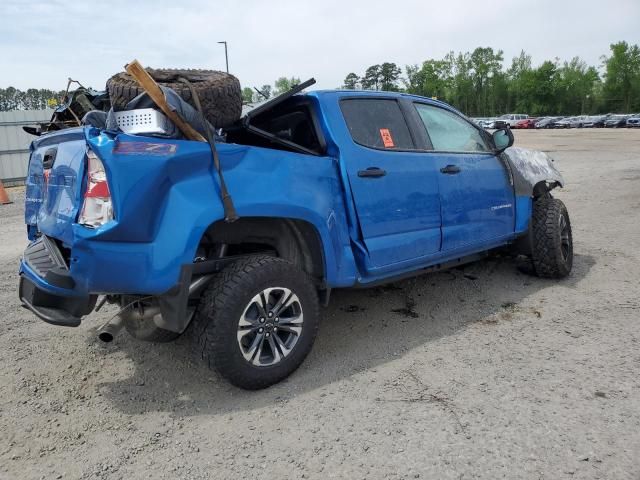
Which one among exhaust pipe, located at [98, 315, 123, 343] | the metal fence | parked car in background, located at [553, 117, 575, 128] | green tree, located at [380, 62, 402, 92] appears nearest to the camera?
exhaust pipe, located at [98, 315, 123, 343]

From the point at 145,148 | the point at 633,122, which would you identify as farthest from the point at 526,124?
the point at 145,148

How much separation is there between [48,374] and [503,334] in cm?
317

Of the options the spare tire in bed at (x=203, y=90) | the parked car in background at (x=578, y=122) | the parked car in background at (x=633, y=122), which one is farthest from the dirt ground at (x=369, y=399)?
the parked car in background at (x=578, y=122)

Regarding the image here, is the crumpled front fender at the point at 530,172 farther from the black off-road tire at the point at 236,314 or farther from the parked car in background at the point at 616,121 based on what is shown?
the parked car in background at the point at 616,121

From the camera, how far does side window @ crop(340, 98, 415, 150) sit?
3.81 meters

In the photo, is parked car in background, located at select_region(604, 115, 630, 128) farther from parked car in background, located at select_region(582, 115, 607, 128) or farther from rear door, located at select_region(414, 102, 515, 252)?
rear door, located at select_region(414, 102, 515, 252)

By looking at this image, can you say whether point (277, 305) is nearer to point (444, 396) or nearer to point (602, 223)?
point (444, 396)

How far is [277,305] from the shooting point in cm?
317

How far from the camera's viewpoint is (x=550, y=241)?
5078 millimetres

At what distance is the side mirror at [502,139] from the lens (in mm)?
4816

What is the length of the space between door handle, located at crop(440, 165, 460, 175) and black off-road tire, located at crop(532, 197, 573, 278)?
1394 mm

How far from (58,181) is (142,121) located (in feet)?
2.28

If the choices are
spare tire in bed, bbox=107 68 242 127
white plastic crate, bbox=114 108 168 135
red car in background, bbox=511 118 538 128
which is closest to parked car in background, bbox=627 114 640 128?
red car in background, bbox=511 118 538 128

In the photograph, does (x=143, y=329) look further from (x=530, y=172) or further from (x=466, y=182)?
(x=530, y=172)
